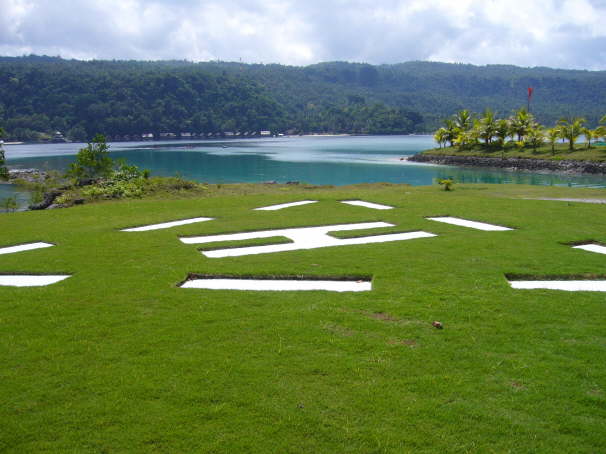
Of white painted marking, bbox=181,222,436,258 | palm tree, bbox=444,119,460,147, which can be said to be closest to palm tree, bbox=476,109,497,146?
palm tree, bbox=444,119,460,147

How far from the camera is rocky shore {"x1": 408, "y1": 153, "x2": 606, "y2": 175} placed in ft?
171

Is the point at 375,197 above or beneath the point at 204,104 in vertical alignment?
beneath

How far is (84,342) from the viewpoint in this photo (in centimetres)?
584

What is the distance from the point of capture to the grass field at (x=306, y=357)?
4.16m

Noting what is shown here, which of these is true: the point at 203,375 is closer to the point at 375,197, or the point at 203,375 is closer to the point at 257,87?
the point at 375,197

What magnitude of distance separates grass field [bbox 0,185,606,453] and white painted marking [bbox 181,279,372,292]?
32cm

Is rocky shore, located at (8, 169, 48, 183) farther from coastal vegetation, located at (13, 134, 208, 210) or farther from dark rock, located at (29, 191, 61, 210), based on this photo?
dark rock, located at (29, 191, 61, 210)

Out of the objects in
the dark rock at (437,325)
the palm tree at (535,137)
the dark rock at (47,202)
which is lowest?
the dark rock at (47,202)

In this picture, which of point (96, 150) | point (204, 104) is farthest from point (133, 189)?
point (204, 104)

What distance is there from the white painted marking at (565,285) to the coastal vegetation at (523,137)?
173 ft

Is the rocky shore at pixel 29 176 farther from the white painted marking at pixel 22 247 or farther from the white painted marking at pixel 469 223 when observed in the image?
the white painted marking at pixel 469 223

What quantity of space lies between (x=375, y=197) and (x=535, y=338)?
13.8m


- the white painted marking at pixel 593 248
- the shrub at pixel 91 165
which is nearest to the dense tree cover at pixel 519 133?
the shrub at pixel 91 165

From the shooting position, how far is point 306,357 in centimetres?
543
